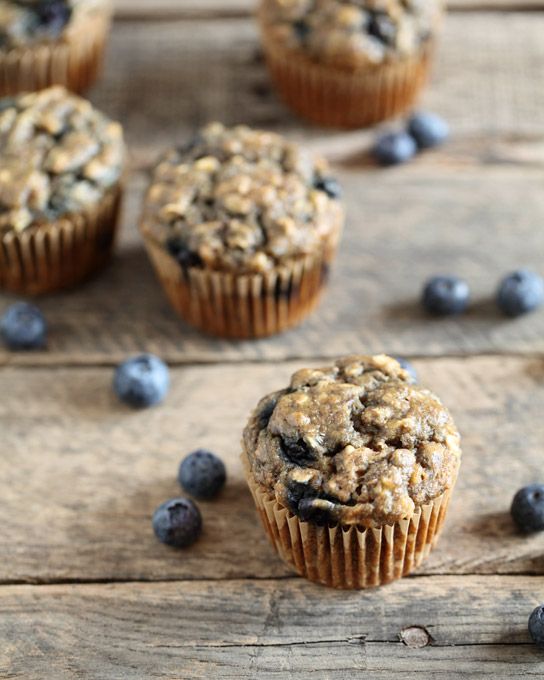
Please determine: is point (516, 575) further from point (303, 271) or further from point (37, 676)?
point (37, 676)

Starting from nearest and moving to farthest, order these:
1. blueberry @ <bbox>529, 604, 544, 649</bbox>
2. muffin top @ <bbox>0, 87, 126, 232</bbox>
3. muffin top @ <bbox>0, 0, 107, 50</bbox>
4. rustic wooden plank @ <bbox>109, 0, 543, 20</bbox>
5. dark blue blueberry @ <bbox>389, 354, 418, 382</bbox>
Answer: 1. blueberry @ <bbox>529, 604, 544, 649</bbox>
2. dark blue blueberry @ <bbox>389, 354, 418, 382</bbox>
3. muffin top @ <bbox>0, 87, 126, 232</bbox>
4. muffin top @ <bbox>0, 0, 107, 50</bbox>
5. rustic wooden plank @ <bbox>109, 0, 543, 20</bbox>

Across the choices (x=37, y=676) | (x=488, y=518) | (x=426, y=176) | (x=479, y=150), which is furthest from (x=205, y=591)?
(x=479, y=150)

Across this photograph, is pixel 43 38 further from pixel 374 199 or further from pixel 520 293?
pixel 520 293

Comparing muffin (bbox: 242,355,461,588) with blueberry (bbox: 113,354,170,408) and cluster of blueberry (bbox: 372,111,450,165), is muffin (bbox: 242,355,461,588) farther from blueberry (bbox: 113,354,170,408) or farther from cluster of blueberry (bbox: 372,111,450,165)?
cluster of blueberry (bbox: 372,111,450,165)

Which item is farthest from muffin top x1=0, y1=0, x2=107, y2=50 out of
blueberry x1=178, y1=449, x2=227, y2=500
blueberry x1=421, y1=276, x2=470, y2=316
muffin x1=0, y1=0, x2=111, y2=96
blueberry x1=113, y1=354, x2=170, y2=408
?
blueberry x1=178, y1=449, x2=227, y2=500

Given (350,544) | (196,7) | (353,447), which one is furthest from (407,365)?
(196,7)

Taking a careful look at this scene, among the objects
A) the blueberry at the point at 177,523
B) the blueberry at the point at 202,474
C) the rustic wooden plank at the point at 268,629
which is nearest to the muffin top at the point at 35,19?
the blueberry at the point at 202,474

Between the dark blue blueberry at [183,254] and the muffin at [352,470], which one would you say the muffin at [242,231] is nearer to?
the dark blue blueberry at [183,254]
